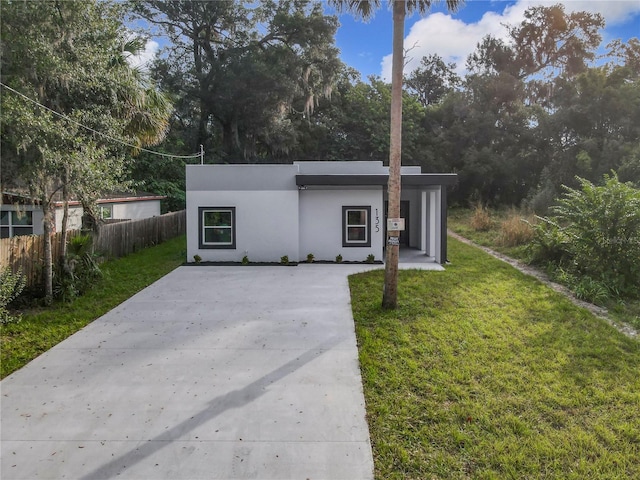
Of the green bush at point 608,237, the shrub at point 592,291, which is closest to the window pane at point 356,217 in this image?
the green bush at point 608,237

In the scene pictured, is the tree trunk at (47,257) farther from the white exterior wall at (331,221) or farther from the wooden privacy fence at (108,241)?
the white exterior wall at (331,221)

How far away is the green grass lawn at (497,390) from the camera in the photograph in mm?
3654

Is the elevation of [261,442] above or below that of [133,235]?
below

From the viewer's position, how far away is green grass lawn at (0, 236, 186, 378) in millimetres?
5938

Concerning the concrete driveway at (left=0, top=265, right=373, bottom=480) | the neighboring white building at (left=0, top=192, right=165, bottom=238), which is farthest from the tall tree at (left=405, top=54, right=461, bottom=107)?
the concrete driveway at (left=0, top=265, right=373, bottom=480)

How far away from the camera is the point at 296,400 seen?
464 cm

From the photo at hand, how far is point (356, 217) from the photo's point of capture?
13.1m

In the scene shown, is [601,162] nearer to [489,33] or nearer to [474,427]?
[489,33]

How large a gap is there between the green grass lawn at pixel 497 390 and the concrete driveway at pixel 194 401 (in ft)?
1.25

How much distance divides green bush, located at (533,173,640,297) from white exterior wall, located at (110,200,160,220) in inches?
612

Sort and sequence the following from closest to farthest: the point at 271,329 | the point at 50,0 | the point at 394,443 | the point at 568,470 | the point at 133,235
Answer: the point at 568,470 < the point at 394,443 < the point at 271,329 < the point at 50,0 < the point at 133,235

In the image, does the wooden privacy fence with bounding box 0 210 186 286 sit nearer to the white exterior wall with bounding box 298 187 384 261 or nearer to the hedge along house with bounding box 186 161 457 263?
the hedge along house with bounding box 186 161 457 263

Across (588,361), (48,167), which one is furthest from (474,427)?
(48,167)

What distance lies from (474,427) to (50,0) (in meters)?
9.30
